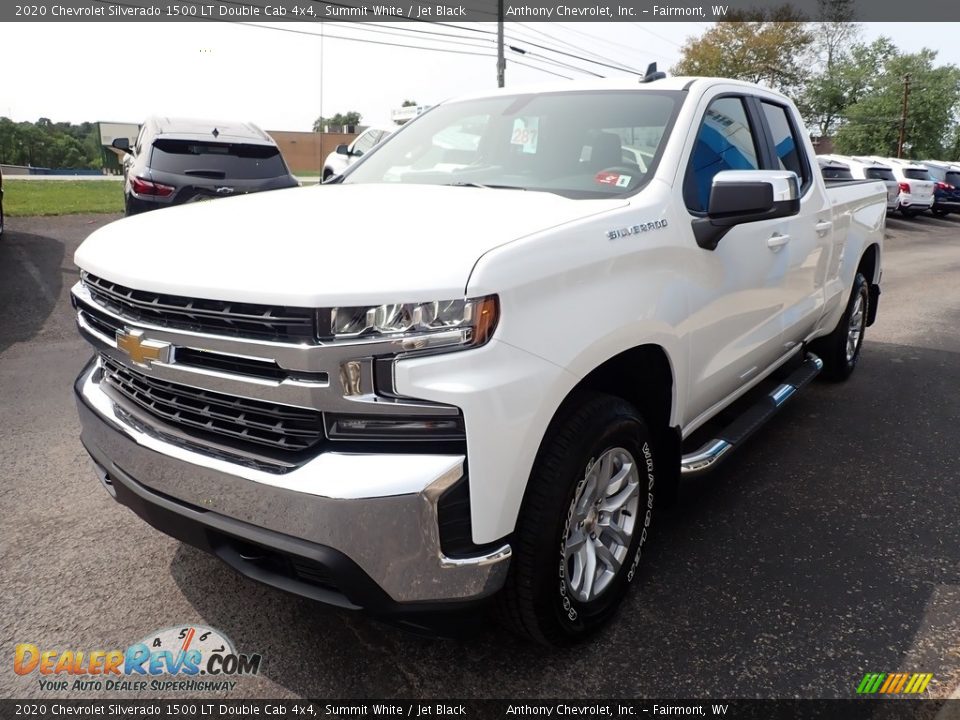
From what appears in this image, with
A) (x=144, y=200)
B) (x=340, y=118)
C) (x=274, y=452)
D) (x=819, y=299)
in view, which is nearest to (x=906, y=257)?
(x=819, y=299)

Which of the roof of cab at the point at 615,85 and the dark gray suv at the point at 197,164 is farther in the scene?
the dark gray suv at the point at 197,164

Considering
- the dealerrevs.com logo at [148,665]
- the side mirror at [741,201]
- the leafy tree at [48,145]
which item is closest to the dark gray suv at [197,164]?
the side mirror at [741,201]

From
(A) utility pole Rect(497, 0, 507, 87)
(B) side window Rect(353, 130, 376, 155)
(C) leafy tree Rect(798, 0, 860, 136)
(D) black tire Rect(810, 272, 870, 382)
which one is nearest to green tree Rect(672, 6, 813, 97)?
(C) leafy tree Rect(798, 0, 860, 136)

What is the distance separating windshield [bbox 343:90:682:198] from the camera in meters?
2.96

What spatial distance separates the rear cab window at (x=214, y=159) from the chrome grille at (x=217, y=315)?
632 centimetres

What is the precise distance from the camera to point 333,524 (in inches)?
72.2

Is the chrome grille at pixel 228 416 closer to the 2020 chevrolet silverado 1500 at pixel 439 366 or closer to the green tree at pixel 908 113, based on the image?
the 2020 chevrolet silverado 1500 at pixel 439 366

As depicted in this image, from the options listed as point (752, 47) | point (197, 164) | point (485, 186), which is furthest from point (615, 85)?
point (752, 47)

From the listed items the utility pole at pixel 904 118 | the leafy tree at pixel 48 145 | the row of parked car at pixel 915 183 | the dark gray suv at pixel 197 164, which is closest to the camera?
the dark gray suv at pixel 197 164

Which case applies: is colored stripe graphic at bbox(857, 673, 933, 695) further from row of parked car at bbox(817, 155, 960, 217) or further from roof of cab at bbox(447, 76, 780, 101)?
row of parked car at bbox(817, 155, 960, 217)

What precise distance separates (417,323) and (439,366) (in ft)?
0.39

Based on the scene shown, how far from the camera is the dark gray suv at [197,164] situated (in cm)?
779

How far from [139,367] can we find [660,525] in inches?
89.0

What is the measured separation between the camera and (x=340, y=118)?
352 ft
